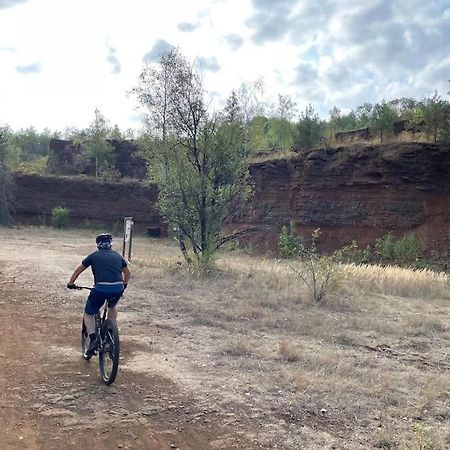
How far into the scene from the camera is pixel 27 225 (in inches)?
1571

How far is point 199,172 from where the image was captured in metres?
16.5

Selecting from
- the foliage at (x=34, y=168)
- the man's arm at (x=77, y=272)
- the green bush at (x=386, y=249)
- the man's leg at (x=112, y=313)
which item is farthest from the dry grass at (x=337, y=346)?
the foliage at (x=34, y=168)

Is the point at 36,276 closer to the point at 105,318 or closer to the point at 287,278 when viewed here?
the point at 287,278

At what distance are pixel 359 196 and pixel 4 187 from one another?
26328mm

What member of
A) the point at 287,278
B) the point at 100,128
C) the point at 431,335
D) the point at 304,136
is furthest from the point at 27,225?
the point at 431,335

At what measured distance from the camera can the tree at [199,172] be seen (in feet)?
53.8

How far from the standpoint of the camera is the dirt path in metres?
4.69

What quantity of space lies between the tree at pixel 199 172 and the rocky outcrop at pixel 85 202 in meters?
24.2

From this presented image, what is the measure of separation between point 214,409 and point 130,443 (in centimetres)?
111

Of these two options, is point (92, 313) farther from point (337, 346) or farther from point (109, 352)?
point (337, 346)

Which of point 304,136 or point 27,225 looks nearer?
point 304,136

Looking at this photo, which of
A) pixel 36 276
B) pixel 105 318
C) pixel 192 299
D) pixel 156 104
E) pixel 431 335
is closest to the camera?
pixel 105 318

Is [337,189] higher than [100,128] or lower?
lower

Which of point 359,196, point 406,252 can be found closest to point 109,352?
point 406,252
